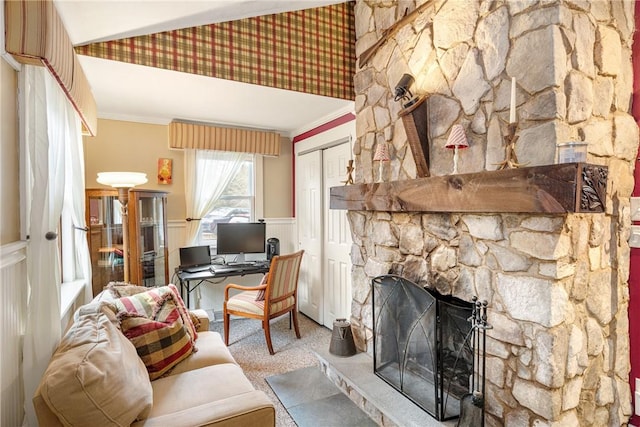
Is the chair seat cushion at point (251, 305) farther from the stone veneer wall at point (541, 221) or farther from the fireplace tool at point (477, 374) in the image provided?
the fireplace tool at point (477, 374)

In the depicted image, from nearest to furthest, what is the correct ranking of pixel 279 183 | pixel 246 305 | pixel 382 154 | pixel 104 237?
pixel 382 154
pixel 104 237
pixel 246 305
pixel 279 183

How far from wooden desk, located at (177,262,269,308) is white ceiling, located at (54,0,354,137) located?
167 cm

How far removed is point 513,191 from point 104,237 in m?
3.38

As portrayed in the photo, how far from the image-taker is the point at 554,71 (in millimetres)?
1447

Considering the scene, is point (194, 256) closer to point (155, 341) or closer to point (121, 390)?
point (155, 341)

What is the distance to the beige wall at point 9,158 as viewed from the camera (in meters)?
1.45

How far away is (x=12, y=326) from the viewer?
1.49 metres

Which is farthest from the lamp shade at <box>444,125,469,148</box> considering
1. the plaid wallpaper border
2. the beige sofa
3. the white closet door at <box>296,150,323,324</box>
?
the white closet door at <box>296,150,323,324</box>

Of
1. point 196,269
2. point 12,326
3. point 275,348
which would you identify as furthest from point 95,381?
point 196,269

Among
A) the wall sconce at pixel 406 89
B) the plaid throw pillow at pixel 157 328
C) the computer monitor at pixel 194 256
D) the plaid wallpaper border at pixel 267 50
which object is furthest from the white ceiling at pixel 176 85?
the plaid throw pillow at pixel 157 328

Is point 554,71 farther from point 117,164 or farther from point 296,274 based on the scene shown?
point 117,164

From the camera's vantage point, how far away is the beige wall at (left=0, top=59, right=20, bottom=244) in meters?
1.45

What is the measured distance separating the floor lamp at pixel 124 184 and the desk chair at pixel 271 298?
98 cm

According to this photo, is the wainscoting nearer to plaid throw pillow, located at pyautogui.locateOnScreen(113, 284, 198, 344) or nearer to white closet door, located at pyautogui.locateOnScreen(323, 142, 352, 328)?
plaid throw pillow, located at pyautogui.locateOnScreen(113, 284, 198, 344)
